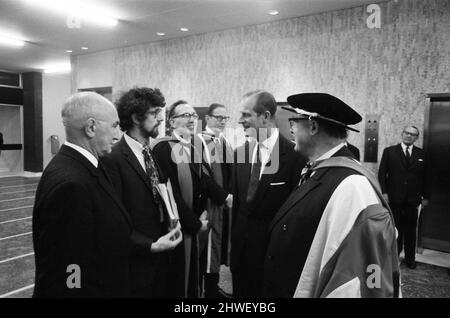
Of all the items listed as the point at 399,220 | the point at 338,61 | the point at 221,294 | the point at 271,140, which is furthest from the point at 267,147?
the point at 338,61

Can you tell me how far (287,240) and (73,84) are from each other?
9410 mm

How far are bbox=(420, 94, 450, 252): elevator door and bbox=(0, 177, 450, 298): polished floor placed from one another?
0.79 ft

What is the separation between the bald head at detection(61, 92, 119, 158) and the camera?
1.54m

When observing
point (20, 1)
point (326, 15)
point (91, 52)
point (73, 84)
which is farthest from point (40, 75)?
point (326, 15)

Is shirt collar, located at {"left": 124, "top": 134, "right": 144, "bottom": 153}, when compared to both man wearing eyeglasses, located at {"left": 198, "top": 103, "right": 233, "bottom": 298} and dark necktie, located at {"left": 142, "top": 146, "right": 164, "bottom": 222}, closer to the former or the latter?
dark necktie, located at {"left": 142, "top": 146, "right": 164, "bottom": 222}

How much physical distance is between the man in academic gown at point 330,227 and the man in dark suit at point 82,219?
0.72 meters

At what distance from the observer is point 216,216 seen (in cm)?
314

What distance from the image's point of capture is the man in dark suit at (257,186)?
2.13m

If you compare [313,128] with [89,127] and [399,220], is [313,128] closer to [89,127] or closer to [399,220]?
[89,127]

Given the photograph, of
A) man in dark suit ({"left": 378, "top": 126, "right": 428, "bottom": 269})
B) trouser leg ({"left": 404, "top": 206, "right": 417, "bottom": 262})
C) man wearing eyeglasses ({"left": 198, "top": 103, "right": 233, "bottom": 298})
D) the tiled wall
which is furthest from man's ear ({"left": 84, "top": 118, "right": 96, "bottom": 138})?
trouser leg ({"left": 404, "top": 206, "right": 417, "bottom": 262})

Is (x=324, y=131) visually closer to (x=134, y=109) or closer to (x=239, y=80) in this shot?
(x=134, y=109)

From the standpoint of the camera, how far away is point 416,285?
12.1 feet

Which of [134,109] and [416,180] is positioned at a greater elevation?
[134,109]

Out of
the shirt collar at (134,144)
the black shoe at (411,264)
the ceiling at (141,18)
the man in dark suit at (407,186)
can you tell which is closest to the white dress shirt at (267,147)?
the shirt collar at (134,144)
